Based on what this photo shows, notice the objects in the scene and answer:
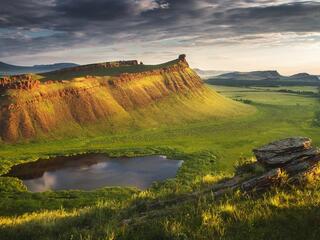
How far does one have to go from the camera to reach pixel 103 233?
667 inches

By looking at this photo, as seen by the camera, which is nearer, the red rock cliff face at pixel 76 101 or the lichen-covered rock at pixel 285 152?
the lichen-covered rock at pixel 285 152

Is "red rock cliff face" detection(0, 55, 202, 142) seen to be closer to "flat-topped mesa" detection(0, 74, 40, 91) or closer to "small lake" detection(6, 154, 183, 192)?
"flat-topped mesa" detection(0, 74, 40, 91)

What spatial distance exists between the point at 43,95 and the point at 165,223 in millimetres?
92338

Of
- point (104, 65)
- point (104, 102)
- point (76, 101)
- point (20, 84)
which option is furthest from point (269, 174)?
point (104, 65)

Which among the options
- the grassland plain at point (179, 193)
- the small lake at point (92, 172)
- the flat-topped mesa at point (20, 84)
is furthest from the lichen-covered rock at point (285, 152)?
the flat-topped mesa at point (20, 84)

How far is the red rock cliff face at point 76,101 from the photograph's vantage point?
95.9 meters

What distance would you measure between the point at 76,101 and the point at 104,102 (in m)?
8.92

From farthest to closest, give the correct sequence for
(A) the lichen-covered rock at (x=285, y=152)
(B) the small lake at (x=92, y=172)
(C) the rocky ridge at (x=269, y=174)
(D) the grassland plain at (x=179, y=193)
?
(B) the small lake at (x=92, y=172), (A) the lichen-covered rock at (x=285, y=152), (C) the rocky ridge at (x=269, y=174), (D) the grassland plain at (x=179, y=193)

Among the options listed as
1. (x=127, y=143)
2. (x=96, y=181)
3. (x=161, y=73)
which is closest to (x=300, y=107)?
(x=161, y=73)

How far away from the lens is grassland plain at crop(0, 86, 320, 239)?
1655 centimetres

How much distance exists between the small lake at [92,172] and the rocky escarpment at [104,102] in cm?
2392

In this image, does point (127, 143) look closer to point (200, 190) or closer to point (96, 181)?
point (96, 181)

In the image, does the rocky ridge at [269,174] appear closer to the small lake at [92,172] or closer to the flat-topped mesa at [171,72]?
the small lake at [92,172]

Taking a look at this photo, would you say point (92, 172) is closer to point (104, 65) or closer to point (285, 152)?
point (285, 152)
